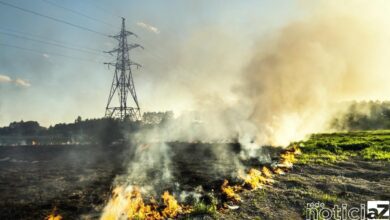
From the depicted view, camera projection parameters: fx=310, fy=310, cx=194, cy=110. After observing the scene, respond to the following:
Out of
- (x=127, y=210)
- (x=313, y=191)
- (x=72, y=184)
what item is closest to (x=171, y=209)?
(x=127, y=210)

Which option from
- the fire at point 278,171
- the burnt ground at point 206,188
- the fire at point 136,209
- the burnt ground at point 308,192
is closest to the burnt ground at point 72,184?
the burnt ground at point 206,188

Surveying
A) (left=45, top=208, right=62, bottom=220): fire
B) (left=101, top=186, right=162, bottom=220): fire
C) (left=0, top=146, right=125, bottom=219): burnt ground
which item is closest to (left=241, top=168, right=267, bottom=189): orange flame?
(left=101, top=186, right=162, bottom=220): fire

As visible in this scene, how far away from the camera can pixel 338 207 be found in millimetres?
16531

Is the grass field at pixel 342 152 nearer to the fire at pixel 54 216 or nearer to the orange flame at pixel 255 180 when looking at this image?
the orange flame at pixel 255 180

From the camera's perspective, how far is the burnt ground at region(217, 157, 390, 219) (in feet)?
54.0

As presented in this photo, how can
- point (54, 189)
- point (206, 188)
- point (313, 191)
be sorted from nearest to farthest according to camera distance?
point (313, 191) < point (206, 188) < point (54, 189)

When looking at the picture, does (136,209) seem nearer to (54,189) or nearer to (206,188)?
(206,188)

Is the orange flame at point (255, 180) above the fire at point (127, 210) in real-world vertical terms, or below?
above

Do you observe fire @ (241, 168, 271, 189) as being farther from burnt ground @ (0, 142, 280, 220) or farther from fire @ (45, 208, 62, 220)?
fire @ (45, 208, 62, 220)

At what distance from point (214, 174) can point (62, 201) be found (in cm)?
1324

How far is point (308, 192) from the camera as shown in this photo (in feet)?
65.0

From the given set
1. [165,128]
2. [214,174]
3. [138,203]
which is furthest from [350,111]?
[138,203]

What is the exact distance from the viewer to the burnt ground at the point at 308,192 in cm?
1647

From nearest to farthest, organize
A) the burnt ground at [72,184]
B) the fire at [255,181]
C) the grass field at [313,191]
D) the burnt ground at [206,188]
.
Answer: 1. the grass field at [313,191]
2. the burnt ground at [206,188]
3. the burnt ground at [72,184]
4. the fire at [255,181]
